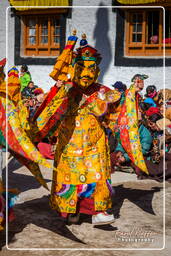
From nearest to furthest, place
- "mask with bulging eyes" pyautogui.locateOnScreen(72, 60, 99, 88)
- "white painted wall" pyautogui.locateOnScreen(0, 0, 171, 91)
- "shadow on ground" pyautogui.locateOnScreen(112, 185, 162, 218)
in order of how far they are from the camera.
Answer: "mask with bulging eyes" pyautogui.locateOnScreen(72, 60, 99, 88) → "shadow on ground" pyautogui.locateOnScreen(112, 185, 162, 218) → "white painted wall" pyautogui.locateOnScreen(0, 0, 171, 91)

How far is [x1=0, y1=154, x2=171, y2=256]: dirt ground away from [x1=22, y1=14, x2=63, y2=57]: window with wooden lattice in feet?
23.5

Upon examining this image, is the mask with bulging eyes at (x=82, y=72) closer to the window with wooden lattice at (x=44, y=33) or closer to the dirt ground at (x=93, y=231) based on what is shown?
the dirt ground at (x=93, y=231)

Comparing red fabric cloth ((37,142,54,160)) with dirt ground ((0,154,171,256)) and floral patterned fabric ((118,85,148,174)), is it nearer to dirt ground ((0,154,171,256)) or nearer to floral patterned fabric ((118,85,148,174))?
dirt ground ((0,154,171,256))

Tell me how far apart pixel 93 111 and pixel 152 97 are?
18.0 feet

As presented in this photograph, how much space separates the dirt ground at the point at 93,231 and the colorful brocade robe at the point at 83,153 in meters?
0.29

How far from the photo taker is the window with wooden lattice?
1358cm

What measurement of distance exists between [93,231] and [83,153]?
85 cm

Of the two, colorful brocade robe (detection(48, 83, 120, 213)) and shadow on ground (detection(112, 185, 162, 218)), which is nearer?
colorful brocade robe (detection(48, 83, 120, 213))

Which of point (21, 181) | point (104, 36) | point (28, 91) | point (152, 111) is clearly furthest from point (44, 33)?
point (21, 181)

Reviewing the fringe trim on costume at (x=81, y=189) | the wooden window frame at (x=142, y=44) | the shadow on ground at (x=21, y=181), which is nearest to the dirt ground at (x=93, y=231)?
the shadow on ground at (x=21, y=181)

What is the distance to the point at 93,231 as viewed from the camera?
5.34 metres

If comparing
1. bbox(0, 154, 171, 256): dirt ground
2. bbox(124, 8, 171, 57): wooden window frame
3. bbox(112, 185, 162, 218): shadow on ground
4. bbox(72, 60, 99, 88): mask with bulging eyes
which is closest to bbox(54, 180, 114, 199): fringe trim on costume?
bbox(0, 154, 171, 256): dirt ground

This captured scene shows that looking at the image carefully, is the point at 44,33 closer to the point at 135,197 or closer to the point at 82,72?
the point at 135,197

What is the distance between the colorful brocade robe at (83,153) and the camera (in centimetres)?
536
